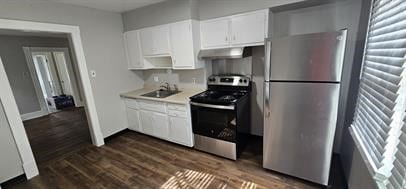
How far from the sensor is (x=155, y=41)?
3086mm

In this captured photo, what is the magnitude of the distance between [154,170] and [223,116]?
1.27 metres

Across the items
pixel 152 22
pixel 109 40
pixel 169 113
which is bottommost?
pixel 169 113

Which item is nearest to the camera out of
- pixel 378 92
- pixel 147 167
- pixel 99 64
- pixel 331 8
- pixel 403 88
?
pixel 403 88

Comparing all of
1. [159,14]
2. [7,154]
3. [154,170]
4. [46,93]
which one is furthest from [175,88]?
[46,93]

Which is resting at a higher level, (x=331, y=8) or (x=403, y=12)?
(x=331, y=8)

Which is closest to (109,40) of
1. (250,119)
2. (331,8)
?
(250,119)

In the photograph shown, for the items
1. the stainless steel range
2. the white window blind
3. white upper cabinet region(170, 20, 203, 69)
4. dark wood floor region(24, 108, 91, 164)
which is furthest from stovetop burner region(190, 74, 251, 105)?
dark wood floor region(24, 108, 91, 164)

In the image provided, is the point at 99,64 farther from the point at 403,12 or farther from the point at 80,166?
the point at 403,12

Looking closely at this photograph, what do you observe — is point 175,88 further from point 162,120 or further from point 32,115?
point 32,115

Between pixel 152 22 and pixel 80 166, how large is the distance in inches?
104

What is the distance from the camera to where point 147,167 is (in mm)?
2504

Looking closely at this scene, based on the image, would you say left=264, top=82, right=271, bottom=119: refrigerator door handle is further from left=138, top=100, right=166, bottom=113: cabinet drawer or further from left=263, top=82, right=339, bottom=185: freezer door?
left=138, top=100, right=166, bottom=113: cabinet drawer

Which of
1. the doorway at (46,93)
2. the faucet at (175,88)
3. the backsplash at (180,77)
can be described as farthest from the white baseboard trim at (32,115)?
the faucet at (175,88)

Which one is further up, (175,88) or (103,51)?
(103,51)
